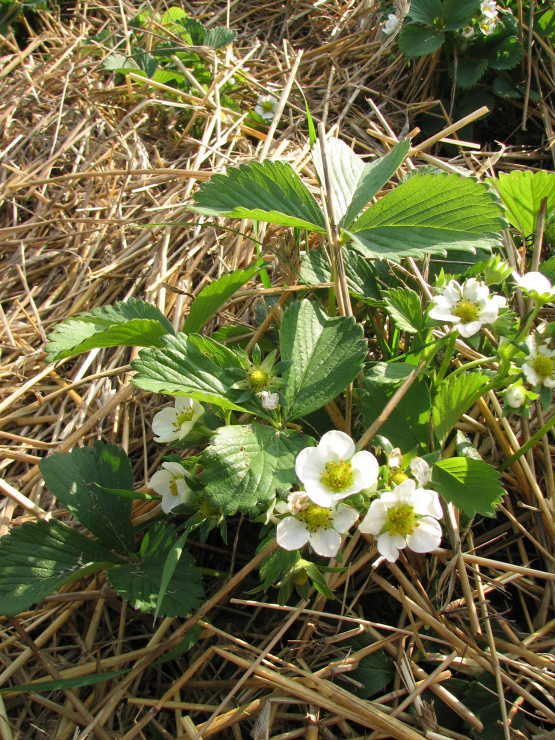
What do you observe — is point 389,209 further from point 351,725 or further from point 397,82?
point 397,82

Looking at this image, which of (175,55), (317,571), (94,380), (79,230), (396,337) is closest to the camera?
(317,571)

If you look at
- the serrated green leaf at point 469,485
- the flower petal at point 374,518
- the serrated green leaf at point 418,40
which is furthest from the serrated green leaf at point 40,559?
the serrated green leaf at point 418,40

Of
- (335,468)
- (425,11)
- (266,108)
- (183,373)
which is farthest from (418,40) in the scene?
(335,468)

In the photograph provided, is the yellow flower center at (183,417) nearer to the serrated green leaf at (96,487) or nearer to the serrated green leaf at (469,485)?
the serrated green leaf at (96,487)

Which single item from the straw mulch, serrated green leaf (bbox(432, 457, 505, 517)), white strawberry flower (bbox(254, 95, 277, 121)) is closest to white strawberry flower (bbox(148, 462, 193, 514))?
the straw mulch

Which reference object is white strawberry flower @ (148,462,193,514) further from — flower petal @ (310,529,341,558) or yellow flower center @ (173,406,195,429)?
flower petal @ (310,529,341,558)

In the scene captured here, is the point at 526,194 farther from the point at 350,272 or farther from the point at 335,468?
the point at 335,468

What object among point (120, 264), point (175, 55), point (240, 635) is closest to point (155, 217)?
point (120, 264)
